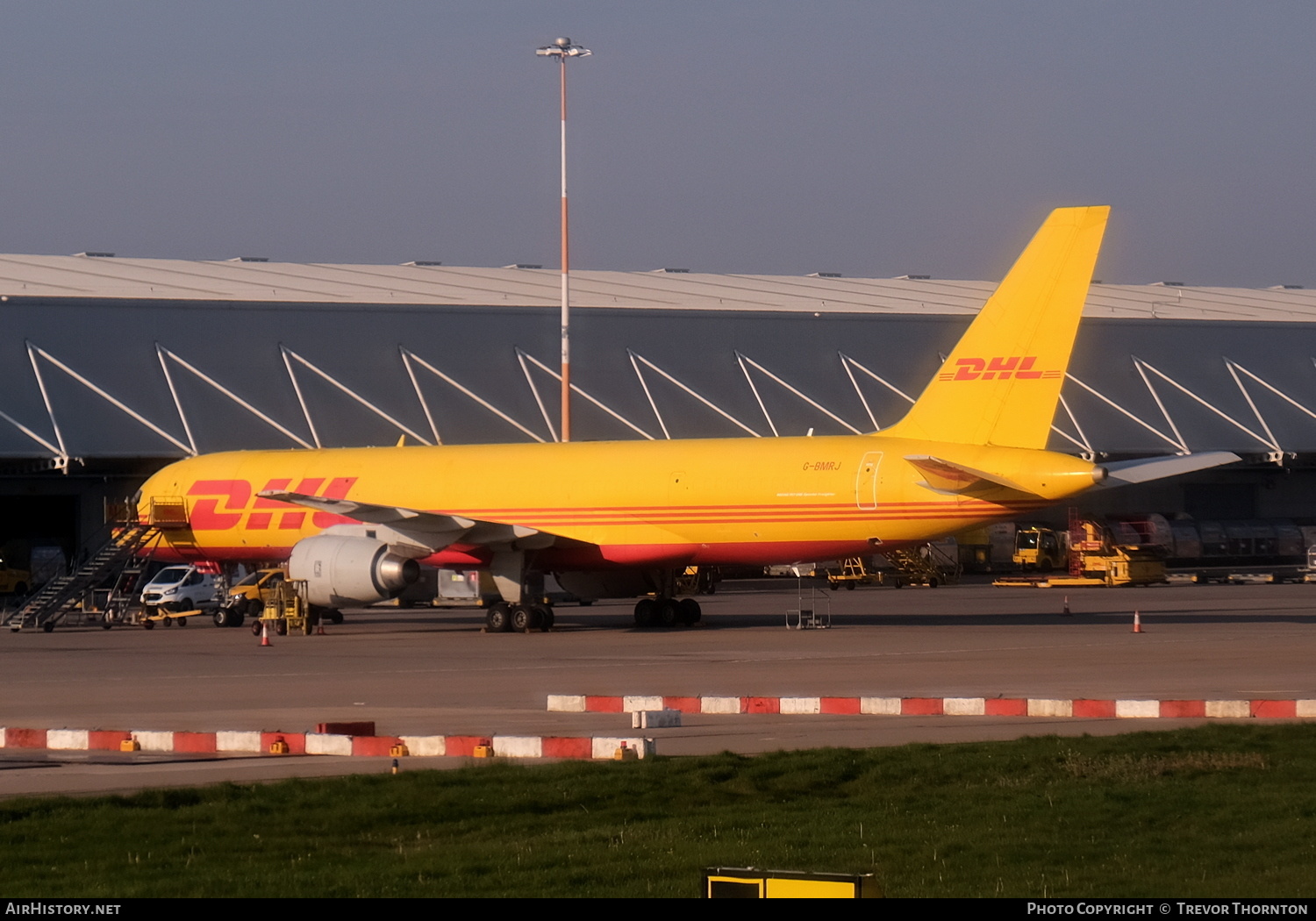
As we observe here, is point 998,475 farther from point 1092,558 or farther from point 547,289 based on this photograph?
point 547,289

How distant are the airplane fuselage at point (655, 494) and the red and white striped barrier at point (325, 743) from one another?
19071 millimetres

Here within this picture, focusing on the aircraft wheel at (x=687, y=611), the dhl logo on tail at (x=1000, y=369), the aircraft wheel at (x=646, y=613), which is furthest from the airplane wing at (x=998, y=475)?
the aircraft wheel at (x=646, y=613)

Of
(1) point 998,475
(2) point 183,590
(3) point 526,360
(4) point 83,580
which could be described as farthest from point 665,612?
(3) point 526,360

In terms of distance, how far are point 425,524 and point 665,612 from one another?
5.95 m

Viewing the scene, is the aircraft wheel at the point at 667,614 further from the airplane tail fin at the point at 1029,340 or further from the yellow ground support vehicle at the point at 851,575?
the yellow ground support vehicle at the point at 851,575

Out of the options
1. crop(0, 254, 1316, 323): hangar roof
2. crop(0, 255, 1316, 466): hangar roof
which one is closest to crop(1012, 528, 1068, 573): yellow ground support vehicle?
crop(0, 255, 1316, 466): hangar roof

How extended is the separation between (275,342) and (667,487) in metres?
30.9

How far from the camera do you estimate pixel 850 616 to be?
43438 mm

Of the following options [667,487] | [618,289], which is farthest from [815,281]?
[667,487]

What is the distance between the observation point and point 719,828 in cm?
1121

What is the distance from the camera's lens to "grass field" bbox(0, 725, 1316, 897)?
31.2 feet

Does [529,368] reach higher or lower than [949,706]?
higher

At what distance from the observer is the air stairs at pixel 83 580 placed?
43469 millimetres
